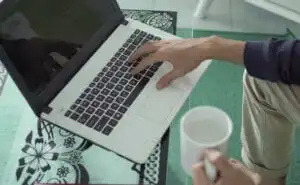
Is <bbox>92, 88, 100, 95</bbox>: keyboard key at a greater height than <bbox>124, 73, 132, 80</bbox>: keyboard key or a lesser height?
greater

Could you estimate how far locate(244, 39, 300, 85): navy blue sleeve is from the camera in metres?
0.89

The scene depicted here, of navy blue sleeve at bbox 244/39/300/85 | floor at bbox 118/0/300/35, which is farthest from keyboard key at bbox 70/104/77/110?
floor at bbox 118/0/300/35

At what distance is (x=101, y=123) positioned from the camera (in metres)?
0.91

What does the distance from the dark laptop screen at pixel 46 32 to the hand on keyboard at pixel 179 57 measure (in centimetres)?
14

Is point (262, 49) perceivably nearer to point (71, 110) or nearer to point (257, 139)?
point (257, 139)

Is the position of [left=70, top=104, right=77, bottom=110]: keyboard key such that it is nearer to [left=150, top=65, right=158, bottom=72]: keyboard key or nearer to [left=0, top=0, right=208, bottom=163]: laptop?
[left=0, top=0, right=208, bottom=163]: laptop

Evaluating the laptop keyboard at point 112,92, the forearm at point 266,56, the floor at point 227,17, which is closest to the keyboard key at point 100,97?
the laptop keyboard at point 112,92

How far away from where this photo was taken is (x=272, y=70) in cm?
92

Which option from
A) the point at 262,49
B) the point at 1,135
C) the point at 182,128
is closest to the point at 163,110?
the point at 182,128

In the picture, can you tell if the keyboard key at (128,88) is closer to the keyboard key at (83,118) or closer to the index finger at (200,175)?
the keyboard key at (83,118)

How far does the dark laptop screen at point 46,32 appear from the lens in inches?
34.0

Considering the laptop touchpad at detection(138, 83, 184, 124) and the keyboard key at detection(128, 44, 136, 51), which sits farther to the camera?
the keyboard key at detection(128, 44, 136, 51)

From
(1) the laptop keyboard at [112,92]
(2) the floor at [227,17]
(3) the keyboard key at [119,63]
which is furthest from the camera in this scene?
(2) the floor at [227,17]

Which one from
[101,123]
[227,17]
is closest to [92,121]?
[101,123]
